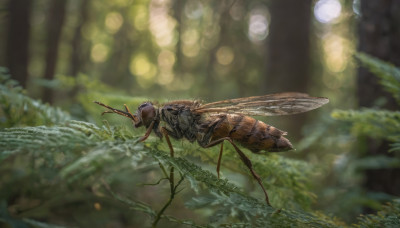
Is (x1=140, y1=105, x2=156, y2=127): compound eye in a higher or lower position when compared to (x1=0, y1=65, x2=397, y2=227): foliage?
higher

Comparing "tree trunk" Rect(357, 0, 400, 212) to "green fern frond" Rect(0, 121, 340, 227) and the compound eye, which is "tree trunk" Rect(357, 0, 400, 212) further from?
the compound eye

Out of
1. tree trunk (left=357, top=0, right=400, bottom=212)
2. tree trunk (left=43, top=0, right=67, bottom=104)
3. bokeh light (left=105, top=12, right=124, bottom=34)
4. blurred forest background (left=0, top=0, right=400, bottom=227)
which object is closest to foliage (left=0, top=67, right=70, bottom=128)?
blurred forest background (left=0, top=0, right=400, bottom=227)

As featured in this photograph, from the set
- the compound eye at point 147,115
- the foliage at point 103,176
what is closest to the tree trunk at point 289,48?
the foliage at point 103,176

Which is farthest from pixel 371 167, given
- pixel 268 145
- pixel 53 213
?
pixel 53 213

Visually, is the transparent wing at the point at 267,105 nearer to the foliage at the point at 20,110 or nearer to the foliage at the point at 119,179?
the foliage at the point at 119,179

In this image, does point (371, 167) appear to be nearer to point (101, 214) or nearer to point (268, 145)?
point (268, 145)
